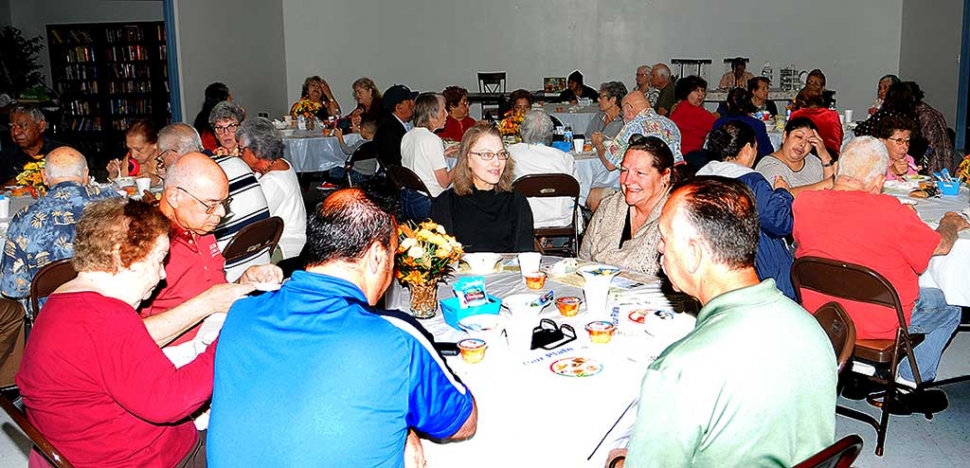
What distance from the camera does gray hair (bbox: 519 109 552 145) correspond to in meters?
5.75

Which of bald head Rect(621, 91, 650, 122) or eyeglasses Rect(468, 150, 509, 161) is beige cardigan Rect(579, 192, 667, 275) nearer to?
eyeglasses Rect(468, 150, 509, 161)

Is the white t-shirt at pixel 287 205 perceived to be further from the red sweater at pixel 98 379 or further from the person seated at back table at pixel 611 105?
the person seated at back table at pixel 611 105

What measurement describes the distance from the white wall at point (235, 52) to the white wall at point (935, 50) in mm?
10066

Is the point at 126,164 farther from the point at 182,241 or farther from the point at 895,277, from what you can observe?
the point at 895,277

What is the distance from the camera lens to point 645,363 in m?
2.28

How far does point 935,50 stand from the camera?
40.7 ft

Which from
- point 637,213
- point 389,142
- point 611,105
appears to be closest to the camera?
point 637,213

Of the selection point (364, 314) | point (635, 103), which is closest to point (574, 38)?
point (635, 103)

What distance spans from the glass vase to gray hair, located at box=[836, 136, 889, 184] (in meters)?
1.90

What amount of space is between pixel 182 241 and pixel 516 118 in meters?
5.22

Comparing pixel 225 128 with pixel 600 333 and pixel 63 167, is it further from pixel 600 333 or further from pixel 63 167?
pixel 600 333

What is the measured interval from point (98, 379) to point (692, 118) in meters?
7.19

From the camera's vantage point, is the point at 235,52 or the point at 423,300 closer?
the point at 423,300

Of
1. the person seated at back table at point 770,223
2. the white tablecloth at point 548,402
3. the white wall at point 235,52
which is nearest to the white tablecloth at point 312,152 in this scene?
the white wall at point 235,52
